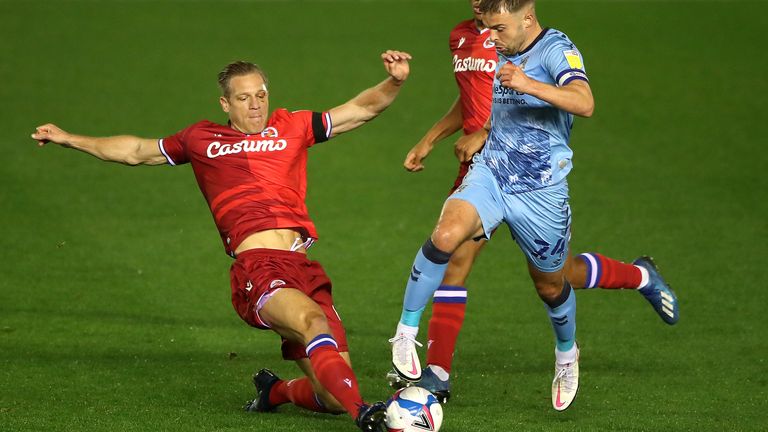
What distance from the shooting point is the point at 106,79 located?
1797cm

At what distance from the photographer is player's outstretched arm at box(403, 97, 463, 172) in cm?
737

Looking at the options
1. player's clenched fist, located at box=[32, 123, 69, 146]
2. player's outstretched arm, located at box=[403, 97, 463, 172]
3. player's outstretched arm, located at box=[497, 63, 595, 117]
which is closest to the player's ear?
player's outstretched arm, located at box=[497, 63, 595, 117]

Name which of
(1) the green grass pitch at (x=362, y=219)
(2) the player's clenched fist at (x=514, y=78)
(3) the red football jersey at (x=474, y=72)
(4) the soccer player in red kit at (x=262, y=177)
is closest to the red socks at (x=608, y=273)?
(1) the green grass pitch at (x=362, y=219)

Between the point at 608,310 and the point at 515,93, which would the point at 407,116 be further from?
the point at 515,93

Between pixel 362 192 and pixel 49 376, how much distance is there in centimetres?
597

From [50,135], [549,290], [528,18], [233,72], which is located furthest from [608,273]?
[50,135]

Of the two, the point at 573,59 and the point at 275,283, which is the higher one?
the point at 573,59

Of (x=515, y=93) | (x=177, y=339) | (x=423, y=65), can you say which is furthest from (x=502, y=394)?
(x=423, y=65)

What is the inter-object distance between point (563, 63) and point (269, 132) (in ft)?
5.55

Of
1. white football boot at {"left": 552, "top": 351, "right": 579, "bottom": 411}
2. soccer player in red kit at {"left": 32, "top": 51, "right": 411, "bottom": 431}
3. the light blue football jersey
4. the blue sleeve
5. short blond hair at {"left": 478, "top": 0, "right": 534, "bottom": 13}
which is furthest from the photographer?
white football boot at {"left": 552, "top": 351, "right": 579, "bottom": 411}

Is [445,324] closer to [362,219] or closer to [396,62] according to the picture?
[396,62]

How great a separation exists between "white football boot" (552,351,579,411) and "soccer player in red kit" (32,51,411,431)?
3.94 ft

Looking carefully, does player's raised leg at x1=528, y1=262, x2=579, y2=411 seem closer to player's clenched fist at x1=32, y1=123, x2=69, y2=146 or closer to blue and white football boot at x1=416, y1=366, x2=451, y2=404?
blue and white football boot at x1=416, y1=366, x2=451, y2=404

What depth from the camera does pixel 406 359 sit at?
253 inches
